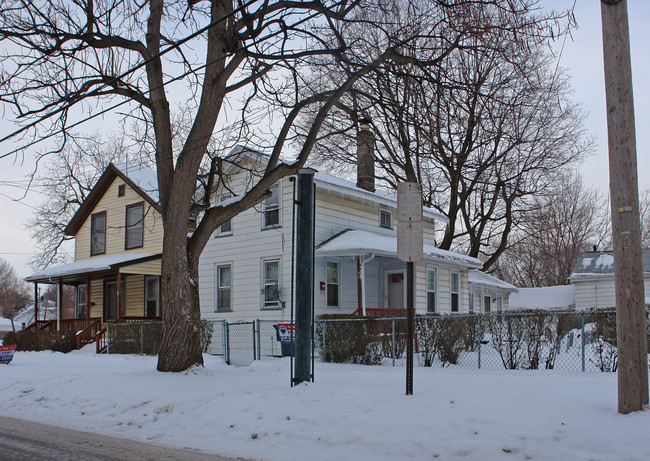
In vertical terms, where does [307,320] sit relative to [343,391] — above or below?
above

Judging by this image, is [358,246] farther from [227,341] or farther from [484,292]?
[484,292]

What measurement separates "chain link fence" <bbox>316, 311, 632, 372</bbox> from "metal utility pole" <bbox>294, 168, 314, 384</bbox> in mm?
3787

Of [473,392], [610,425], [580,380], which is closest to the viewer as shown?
[610,425]

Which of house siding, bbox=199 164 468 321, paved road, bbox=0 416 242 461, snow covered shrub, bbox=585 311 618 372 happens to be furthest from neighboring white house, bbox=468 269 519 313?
paved road, bbox=0 416 242 461

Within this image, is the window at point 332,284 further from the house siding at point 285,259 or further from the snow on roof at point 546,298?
the snow on roof at point 546,298

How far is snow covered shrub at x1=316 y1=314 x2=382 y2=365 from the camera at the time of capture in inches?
518

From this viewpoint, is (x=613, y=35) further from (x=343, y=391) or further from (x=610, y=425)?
(x=343, y=391)

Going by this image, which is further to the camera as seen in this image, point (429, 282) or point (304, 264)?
point (429, 282)

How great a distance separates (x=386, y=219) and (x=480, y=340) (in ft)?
35.6

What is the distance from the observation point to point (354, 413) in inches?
285

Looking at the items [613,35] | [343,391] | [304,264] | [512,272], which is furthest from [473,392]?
[512,272]

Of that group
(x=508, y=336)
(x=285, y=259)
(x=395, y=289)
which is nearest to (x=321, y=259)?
(x=285, y=259)

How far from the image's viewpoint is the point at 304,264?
370 inches

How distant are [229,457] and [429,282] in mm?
16397
